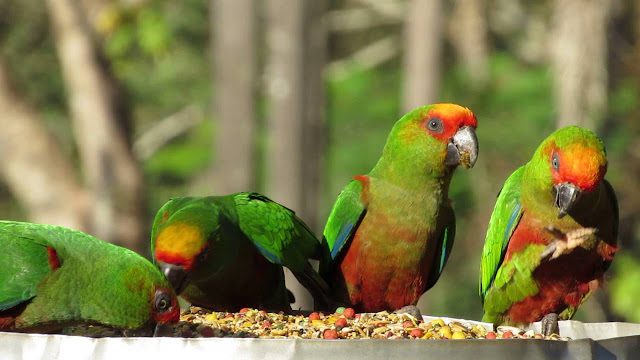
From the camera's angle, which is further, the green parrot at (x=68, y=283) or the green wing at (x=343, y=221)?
the green wing at (x=343, y=221)

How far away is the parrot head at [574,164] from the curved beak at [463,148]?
0.40 m

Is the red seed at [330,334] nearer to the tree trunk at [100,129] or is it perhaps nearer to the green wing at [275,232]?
the green wing at [275,232]

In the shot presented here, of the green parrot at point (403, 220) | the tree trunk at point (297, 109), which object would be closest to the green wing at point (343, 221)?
the green parrot at point (403, 220)

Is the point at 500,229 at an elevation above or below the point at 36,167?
above

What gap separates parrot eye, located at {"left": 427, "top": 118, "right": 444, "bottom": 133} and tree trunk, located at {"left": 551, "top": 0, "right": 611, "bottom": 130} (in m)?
7.11

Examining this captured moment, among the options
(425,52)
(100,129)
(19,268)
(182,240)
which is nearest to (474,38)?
(425,52)

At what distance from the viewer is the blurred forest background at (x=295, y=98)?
9.25 meters

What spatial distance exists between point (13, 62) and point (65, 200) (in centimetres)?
680

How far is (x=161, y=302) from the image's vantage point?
408 cm

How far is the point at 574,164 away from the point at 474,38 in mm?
12739

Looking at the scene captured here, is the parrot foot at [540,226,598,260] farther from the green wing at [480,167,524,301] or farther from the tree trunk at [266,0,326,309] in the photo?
the tree trunk at [266,0,326,309]

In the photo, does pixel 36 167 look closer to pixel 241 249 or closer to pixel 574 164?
pixel 241 249

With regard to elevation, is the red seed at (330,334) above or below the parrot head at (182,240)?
below

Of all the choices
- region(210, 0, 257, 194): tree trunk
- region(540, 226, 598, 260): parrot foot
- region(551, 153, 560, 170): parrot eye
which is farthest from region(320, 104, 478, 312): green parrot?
region(210, 0, 257, 194): tree trunk
